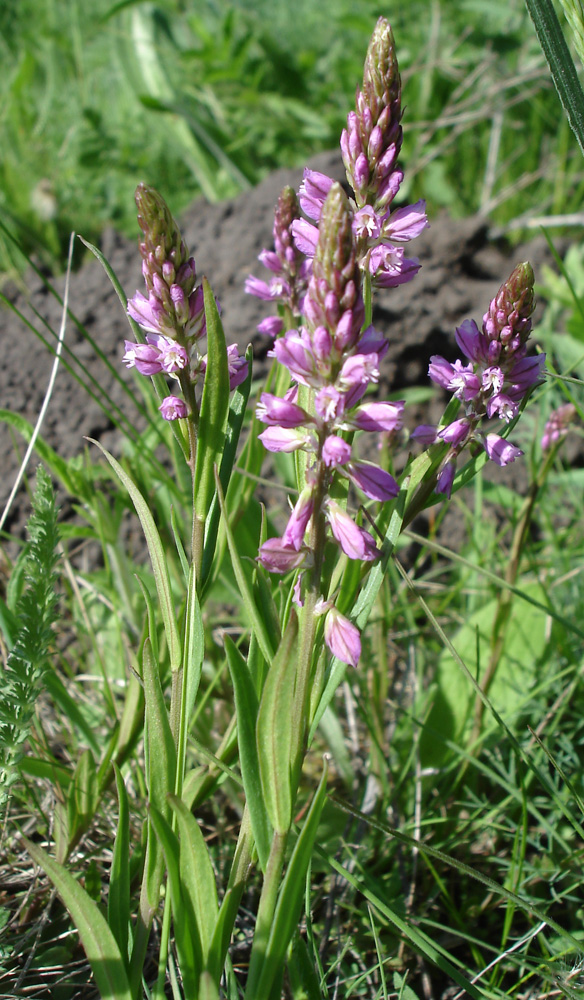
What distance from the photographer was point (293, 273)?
6.38 feet

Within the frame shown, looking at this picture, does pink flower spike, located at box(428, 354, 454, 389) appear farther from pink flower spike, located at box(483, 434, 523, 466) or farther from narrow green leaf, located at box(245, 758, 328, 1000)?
narrow green leaf, located at box(245, 758, 328, 1000)

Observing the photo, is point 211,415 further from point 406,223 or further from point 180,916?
point 180,916

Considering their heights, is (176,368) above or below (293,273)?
below

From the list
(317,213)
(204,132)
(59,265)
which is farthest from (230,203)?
(317,213)

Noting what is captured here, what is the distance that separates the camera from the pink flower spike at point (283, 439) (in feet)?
4.12

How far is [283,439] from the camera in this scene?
126cm

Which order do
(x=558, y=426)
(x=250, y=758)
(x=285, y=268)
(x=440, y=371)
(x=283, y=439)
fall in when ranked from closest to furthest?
(x=283, y=439)
(x=250, y=758)
(x=440, y=371)
(x=285, y=268)
(x=558, y=426)

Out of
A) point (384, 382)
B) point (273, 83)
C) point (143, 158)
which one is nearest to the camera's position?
point (384, 382)

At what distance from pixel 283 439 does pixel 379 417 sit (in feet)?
0.59

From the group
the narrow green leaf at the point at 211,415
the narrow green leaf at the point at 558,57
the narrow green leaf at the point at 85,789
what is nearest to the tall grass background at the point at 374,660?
the narrow green leaf at the point at 85,789

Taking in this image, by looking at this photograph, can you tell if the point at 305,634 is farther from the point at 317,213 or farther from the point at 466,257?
the point at 466,257

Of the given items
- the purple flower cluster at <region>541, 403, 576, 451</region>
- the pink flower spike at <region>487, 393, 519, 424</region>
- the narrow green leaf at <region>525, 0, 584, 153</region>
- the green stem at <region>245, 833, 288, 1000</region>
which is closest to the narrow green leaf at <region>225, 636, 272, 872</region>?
the green stem at <region>245, 833, 288, 1000</region>

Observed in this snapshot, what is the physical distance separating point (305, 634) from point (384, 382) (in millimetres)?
2404

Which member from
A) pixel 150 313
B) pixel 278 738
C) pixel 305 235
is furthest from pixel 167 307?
pixel 278 738
